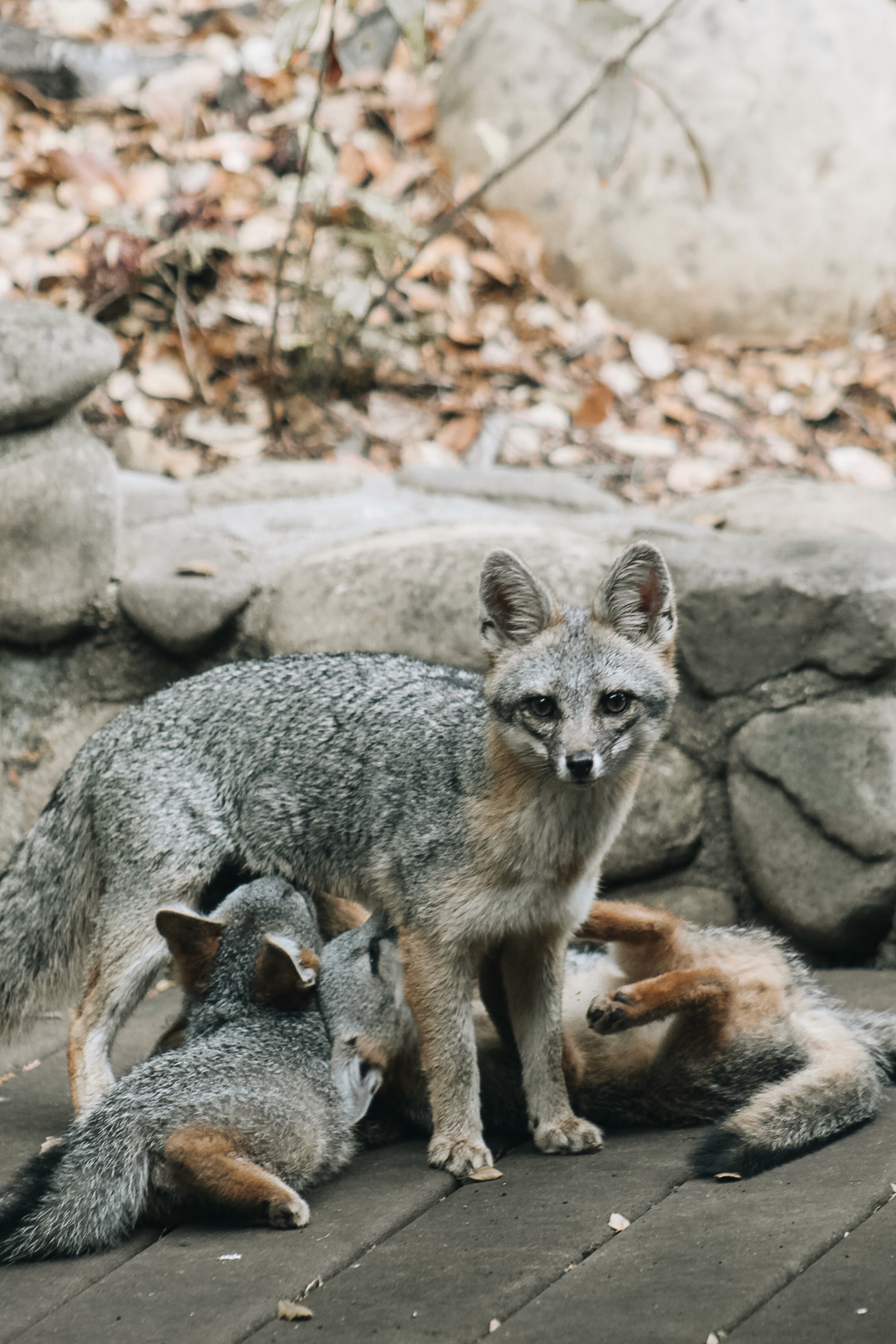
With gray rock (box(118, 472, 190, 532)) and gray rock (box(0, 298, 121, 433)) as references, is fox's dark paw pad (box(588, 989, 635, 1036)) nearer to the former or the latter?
gray rock (box(118, 472, 190, 532))

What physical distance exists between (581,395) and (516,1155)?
5.67 meters

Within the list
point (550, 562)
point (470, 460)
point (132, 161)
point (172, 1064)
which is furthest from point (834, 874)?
point (132, 161)

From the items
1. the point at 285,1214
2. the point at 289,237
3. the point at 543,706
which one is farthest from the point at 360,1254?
the point at 289,237

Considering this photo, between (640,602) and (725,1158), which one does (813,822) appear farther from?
(725,1158)

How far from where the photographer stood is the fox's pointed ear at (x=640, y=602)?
12.8 ft

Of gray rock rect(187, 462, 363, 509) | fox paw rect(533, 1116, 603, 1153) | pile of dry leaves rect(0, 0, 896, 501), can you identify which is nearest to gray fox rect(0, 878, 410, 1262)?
fox paw rect(533, 1116, 603, 1153)

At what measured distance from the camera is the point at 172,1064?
12.2 ft

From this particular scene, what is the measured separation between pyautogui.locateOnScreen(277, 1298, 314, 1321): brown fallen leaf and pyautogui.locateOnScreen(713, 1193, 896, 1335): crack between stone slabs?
35.2 inches

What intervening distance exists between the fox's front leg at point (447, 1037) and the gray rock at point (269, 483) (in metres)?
3.54

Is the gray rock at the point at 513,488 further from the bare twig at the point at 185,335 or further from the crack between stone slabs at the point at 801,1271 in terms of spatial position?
the crack between stone slabs at the point at 801,1271

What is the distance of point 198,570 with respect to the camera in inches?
→ 235

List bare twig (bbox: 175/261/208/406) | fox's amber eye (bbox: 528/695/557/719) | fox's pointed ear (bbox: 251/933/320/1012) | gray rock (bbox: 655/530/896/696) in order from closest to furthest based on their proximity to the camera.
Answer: fox's amber eye (bbox: 528/695/557/719), fox's pointed ear (bbox: 251/933/320/1012), gray rock (bbox: 655/530/896/696), bare twig (bbox: 175/261/208/406)

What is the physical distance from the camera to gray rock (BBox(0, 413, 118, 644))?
19.2 feet

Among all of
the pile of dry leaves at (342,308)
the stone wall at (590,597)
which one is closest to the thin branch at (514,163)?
the pile of dry leaves at (342,308)
